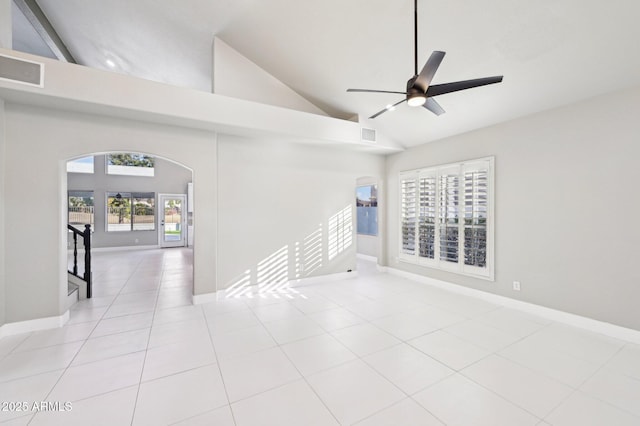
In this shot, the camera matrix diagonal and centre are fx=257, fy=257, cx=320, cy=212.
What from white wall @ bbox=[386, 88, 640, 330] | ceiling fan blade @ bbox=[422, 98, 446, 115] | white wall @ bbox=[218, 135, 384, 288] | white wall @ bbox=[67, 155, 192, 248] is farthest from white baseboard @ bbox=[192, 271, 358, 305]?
white wall @ bbox=[67, 155, 192, 248]

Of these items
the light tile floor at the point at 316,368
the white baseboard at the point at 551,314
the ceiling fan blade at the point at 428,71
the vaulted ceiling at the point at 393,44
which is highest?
the vaulted ceiling at the point at 393,44

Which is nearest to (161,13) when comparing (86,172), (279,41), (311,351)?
(279,41)

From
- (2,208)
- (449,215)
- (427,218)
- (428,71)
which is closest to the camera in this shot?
(428,71)

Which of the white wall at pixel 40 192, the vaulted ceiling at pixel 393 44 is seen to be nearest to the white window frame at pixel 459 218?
the vaulted ceiling at pixel 393 44

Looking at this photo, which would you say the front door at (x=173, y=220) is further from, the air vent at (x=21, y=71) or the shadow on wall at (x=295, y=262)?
the air vent at (x=21, y=71)

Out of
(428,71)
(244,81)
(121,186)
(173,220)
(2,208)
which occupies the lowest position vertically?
(173,220)

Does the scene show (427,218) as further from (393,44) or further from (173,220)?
(173,220)

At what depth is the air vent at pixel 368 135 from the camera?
4980 mm

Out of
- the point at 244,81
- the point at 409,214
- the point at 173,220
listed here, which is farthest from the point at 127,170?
the point at 409,214

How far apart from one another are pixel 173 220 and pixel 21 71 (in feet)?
27.3

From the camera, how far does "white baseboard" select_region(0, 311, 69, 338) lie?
3020 millimetres

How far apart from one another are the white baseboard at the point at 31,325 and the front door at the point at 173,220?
7.42 meters

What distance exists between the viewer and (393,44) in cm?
327

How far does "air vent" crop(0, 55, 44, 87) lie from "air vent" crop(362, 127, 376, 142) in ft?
14.7
